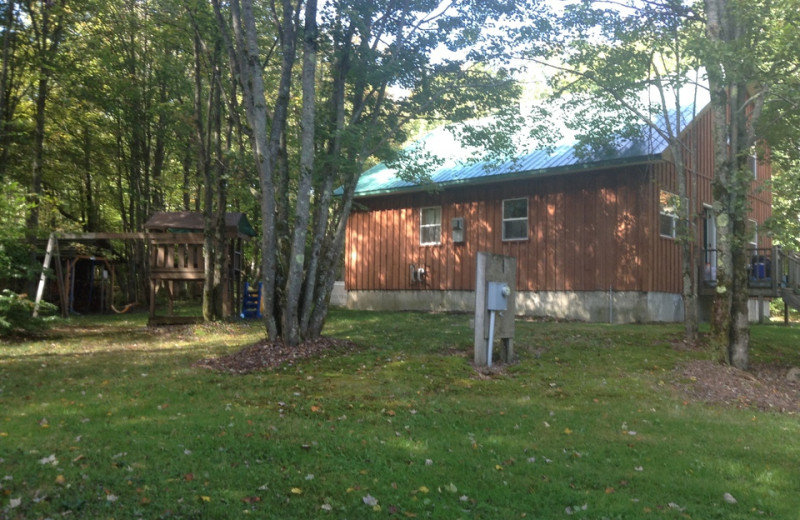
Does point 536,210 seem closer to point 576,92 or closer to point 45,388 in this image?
point 576,92

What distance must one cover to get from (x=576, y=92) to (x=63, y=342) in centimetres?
1137

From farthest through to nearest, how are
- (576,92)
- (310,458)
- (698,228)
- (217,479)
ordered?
(698,228)
(576,92)
(310,458)
(217,479)

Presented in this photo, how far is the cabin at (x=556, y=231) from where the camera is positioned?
15820 millimetres

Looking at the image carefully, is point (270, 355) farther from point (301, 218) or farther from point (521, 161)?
point (521, 161)

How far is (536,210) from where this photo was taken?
17641mm

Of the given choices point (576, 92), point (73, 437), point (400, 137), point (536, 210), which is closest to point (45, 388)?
point (73, 437)

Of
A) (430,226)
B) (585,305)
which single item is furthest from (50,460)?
(430,226)

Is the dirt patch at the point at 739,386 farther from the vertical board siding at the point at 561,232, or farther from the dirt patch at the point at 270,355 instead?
the dirt patch at the point at 270,355

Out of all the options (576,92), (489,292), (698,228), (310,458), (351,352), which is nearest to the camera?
(310,458)

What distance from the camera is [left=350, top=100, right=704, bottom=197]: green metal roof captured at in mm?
15219

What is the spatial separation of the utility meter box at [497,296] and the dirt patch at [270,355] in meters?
2.56

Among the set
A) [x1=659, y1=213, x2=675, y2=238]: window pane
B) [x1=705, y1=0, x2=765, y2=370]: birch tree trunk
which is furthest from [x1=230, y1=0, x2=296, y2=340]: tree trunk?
[x1=659, y1=213, x2=675, y2=238]: window pane

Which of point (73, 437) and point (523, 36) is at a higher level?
point (523, 36)

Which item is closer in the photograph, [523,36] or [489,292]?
[489,292]
